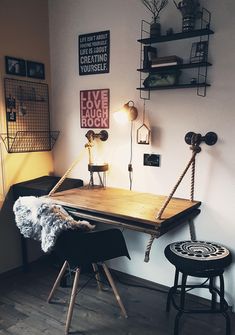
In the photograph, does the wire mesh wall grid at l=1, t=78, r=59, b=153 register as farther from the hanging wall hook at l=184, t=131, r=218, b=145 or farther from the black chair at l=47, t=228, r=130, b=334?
the hanging wall hook at l=184, t=131, r=218, b=145

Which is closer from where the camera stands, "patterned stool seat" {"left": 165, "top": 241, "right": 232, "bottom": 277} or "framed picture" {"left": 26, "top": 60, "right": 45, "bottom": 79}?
"patterned stool seat" {"left": 165, "top": 241, "right": 232, "bottom": 277}

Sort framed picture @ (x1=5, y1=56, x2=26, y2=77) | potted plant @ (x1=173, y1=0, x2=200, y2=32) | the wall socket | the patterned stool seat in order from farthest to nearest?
1. framed picture @ (x1=5, y1=56, x2=26, y2=77)
2. the wall socket
3. potted plant @ (x1=173, y1=0, x2=200, y2=32)
4. the patterned stool seat

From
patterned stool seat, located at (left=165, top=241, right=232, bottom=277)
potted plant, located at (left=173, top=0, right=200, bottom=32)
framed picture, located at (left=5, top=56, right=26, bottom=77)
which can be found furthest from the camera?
framed picture, located at (left=5, top=56, right=26, bottom=77)

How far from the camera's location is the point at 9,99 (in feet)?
8.50

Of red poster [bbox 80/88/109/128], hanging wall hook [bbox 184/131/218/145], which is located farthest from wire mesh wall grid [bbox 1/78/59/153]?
hanging wall hook [bbox 184/131/218/145]

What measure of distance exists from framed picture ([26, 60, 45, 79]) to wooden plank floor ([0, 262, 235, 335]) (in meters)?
1.83

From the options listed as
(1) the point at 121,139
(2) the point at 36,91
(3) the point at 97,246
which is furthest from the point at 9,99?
(3) the point at 97,246

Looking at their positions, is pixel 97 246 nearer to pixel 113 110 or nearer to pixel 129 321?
pixel 129 321

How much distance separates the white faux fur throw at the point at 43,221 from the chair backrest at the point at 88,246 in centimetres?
5

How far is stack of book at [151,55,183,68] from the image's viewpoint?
210 cm

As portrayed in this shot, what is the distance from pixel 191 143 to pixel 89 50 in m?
1.23

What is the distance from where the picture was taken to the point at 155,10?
2244mm

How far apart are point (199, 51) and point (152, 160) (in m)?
0.86

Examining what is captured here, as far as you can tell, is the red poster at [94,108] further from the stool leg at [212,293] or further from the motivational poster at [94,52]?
the stool leg at [212,293]
